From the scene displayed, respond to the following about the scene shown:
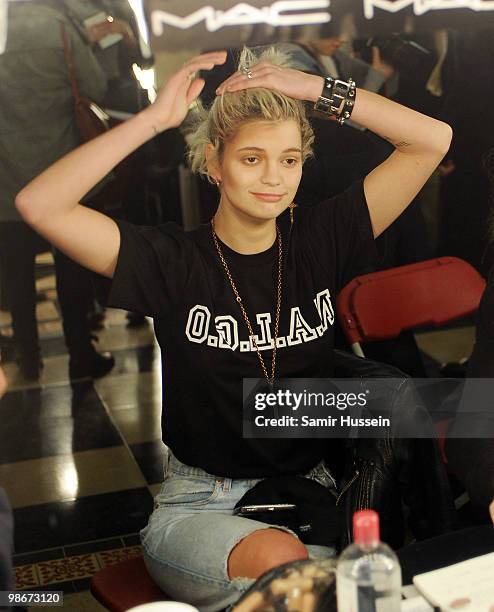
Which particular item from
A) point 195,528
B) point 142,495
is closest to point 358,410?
point 195,528

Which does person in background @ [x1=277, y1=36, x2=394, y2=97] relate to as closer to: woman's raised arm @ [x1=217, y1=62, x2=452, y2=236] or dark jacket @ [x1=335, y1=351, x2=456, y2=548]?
woman's raised arm @ [x1=217, y1=62, x2=452, y2=236]

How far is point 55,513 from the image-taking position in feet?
10.0

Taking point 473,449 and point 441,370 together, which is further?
point 441,370

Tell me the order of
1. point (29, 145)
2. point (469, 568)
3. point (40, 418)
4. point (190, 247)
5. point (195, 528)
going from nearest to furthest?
point (469, 568)
point (195, 528)
point (190, 247)
point (29, 145)
point (40, 418)

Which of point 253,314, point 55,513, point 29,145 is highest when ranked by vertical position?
point 29,145

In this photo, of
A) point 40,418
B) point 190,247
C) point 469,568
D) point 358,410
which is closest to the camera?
point 469,568

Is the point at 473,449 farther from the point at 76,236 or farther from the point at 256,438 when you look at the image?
the point at 76,236

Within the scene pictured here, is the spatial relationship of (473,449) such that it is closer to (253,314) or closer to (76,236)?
(253,314)

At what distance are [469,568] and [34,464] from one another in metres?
1.78

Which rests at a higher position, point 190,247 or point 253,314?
point 190,247

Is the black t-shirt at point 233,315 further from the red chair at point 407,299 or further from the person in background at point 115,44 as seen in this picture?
the person in background at point 115,44

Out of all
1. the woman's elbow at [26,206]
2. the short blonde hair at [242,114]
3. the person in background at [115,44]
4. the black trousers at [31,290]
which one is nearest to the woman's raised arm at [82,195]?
the woman's elbow at [26,206]

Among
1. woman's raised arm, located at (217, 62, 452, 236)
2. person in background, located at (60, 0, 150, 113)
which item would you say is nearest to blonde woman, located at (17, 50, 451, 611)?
woman's raised arm, located at (217, 62, 452, 236)

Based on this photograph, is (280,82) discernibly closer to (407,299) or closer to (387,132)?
(387,132)
